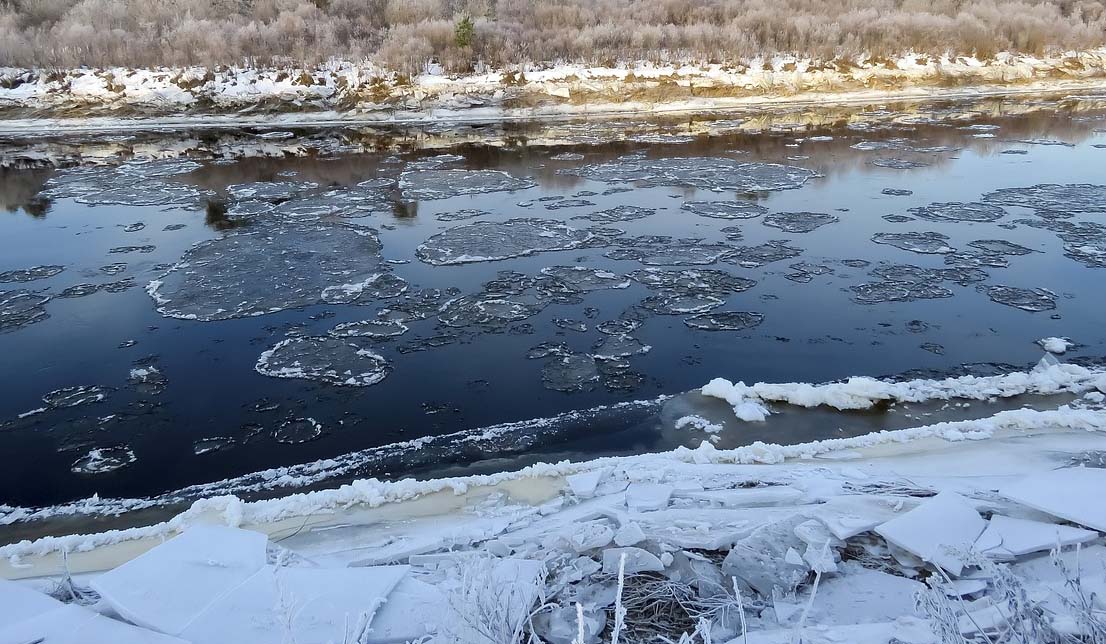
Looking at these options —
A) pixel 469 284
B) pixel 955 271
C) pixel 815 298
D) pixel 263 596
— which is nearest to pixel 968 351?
pixel 815 298

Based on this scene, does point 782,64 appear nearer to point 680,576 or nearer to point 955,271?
point 955,271

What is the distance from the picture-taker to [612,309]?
7332 mm

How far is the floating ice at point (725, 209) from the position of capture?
34.3 feet

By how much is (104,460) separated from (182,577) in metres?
2.50

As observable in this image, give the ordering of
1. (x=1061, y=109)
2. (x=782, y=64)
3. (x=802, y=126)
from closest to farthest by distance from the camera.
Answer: (x=802, y=126)
(x=1061, y=109)
(x=782, y=64)

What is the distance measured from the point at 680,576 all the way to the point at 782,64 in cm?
2580

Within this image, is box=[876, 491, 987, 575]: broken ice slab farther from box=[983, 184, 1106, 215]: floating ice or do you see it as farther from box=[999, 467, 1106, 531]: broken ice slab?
box=[983, 184, 1106, 215]: floating ice

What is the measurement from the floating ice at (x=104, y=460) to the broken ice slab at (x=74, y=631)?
7.82ft

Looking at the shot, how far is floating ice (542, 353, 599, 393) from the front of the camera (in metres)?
5.93

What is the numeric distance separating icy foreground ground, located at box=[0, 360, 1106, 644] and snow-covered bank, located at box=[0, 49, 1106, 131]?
18831 mm

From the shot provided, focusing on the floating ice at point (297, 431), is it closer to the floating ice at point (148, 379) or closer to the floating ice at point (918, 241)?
the floating ice at point (148, 379)

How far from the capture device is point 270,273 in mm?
8453

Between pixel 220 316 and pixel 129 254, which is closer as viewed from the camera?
pixel 220 316

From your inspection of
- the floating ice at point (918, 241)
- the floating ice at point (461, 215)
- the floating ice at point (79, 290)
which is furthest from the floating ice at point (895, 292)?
the floating ice at point (79, 290)
